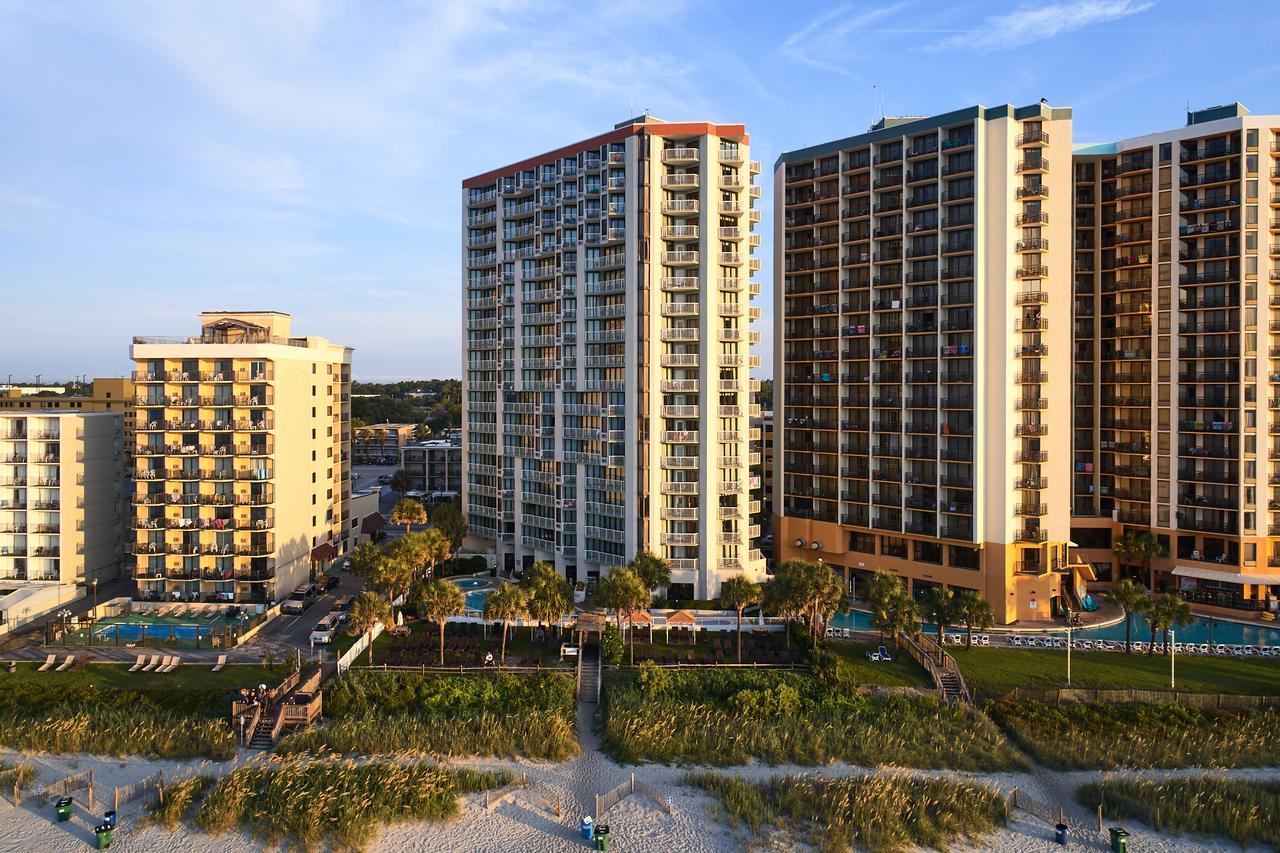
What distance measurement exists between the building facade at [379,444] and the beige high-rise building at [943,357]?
116 metres

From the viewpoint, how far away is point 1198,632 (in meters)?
57.8

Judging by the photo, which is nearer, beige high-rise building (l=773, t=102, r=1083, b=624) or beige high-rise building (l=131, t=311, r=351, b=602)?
beige high-rise building (l=773, t=102, r=1083, b=624)

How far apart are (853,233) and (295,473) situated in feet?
166

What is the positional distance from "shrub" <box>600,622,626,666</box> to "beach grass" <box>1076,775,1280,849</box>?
2469 cm

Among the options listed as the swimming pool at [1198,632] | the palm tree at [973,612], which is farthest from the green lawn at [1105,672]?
the swimming pool at [1198,632]

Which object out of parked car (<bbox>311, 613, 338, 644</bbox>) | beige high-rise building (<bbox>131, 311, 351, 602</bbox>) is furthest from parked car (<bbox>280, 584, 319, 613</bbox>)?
parked car (<bbox>311, 613, 338, 644</bbox>)

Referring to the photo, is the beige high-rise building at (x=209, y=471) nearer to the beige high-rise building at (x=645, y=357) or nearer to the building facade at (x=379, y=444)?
the beige high-rise building at (x=645, y=357)

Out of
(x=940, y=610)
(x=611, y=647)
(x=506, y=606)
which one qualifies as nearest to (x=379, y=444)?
(x=506, y=606)

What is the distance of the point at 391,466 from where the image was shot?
165375 mm

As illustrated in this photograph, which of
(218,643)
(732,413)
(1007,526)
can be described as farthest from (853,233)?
(218,643)

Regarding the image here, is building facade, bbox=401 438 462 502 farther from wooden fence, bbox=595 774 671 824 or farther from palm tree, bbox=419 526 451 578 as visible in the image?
wooden fence, bbox=595 774 671 824

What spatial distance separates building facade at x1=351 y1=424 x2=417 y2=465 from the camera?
554 feet

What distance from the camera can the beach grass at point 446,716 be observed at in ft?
131

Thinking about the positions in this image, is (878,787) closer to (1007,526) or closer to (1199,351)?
(1007,526)
